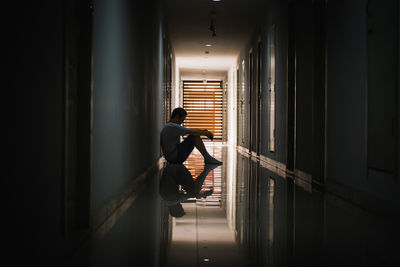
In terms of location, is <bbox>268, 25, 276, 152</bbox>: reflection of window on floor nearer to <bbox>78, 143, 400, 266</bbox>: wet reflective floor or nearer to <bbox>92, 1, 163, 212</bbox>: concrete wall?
<bbox>92, 1, 163, 212</bbox>: concrete wall

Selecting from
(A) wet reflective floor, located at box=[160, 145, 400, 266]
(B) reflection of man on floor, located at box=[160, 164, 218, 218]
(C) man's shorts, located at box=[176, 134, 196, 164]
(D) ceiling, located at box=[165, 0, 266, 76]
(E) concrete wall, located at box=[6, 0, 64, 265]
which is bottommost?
(B) reflection of man on floor, located at box=[160, 164, 218, 218]

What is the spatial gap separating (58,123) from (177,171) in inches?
196

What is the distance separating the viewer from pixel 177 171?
717 centimetres

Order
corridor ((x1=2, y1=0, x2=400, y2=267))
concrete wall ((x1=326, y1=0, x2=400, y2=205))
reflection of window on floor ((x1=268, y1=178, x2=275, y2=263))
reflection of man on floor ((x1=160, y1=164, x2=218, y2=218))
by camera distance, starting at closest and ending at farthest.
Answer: corridor ((x1=2, y1=0, x2=400, y2=267))
reflection of window on floor ((x1=268, y1=178, x2=275, y2=263))
concrete wall ((x1=326, y1=0, x2=400, y2=205))
reflection of man on floor ((x1=160, y1=164, x2=218, y2=218))

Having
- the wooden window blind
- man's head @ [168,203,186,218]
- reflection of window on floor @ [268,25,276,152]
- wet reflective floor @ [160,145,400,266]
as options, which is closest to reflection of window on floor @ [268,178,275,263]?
wet reflective floor @ [160,145,400,266]

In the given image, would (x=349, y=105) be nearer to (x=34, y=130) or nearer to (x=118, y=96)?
(x=118, y=96)

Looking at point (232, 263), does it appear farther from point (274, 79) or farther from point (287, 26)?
point (274, 79)

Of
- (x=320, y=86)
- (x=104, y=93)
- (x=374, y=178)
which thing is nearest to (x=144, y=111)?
(x=320, y=86)

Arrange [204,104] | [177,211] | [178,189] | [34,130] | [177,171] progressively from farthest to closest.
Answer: [204,104] → [177,171] → [178,189] → [177,211] → [34,130]

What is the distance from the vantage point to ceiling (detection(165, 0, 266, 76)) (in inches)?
388

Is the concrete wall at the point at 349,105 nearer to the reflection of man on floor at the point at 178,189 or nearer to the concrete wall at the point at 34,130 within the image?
the reflection of man on floor at the point at 178,189

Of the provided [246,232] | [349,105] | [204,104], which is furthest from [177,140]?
[204,104]

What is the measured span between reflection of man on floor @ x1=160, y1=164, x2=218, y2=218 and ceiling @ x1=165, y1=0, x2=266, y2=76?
4.46 metres

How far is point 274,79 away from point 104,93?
5.39 metres
